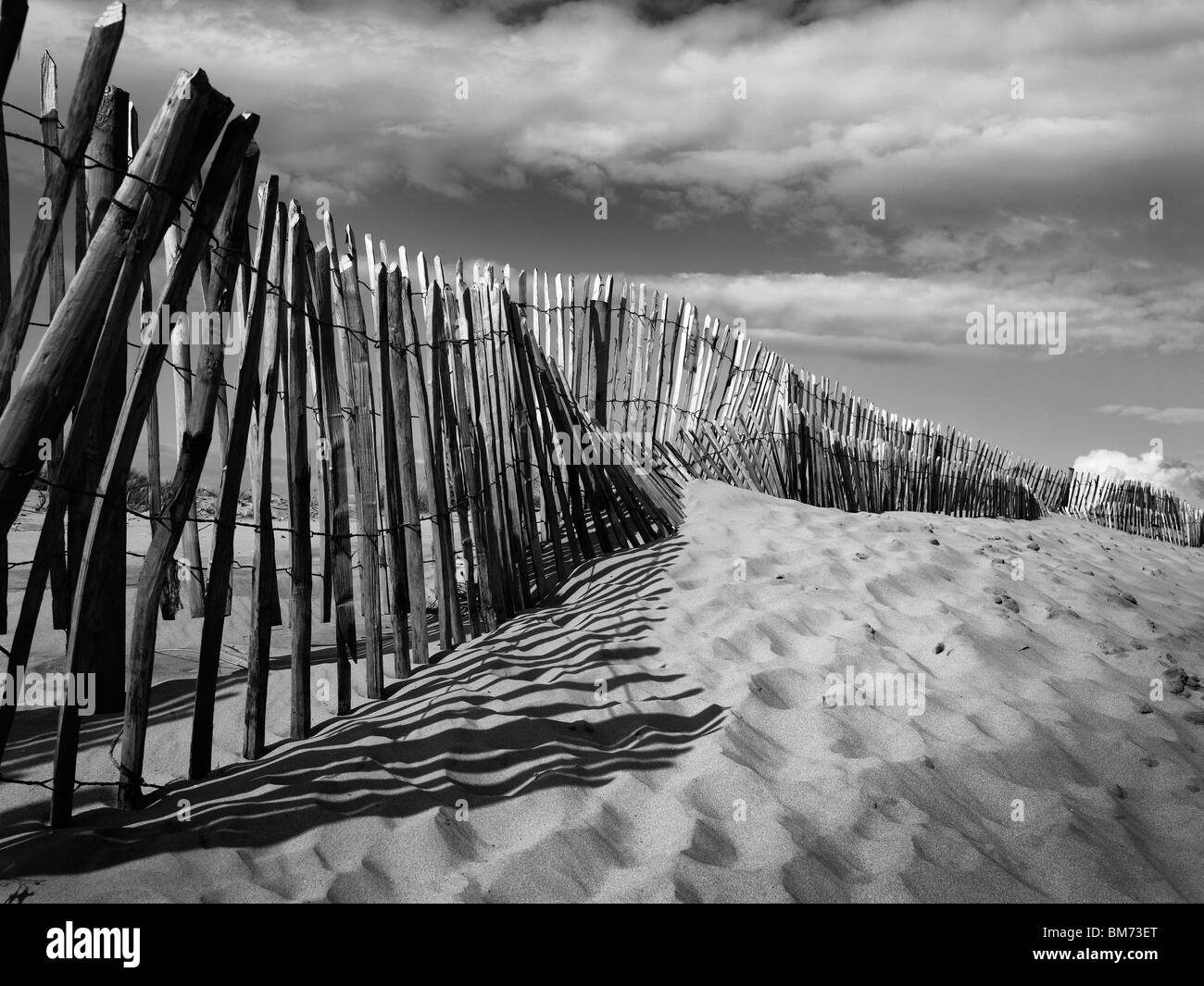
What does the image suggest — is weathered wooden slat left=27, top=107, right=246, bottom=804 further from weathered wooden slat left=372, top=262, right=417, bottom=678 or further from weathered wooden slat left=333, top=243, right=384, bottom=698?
weathered wooden slat left=372, top=262, right=417, bottom=678

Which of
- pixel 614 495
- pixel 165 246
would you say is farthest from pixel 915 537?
pixel 165 246

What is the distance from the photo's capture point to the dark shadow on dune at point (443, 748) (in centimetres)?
213

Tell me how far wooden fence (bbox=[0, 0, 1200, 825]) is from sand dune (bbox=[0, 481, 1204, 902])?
31 centimetres

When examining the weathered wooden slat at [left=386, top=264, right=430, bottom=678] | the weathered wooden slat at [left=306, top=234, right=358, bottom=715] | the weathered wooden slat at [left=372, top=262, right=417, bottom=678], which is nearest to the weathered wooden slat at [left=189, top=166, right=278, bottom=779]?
the weathered wooden slat at [left=306, top=234, right=358, bottom=715]

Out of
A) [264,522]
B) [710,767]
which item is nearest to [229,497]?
[264,522]

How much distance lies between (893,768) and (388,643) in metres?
2.47

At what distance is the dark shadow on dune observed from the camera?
2.13 meters

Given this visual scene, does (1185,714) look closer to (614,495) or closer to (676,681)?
(676,681)

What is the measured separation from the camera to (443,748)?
2.68 metres

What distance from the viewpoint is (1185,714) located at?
3.27 metres

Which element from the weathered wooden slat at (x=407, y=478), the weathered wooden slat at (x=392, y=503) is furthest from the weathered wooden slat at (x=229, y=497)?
Result: the weathered wooden slat at (x=407, y=478)

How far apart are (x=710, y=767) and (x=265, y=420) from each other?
186cm

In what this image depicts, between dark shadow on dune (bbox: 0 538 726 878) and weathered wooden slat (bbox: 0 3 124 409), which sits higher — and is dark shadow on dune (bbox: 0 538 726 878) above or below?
below

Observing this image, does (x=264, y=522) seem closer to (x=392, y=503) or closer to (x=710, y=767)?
(x=392, y=503)
